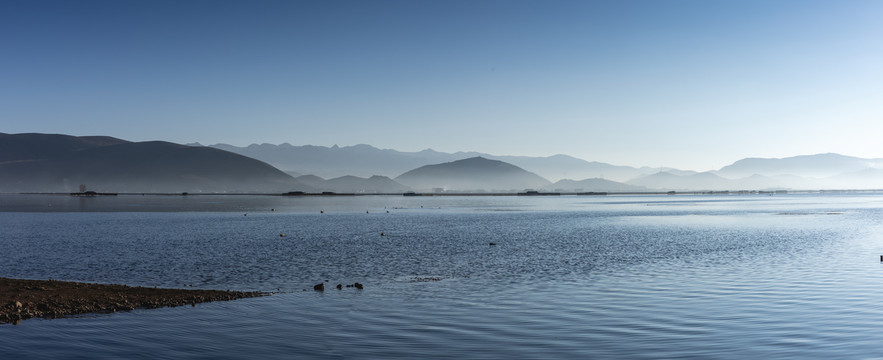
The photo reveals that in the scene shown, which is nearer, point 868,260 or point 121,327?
point 121,327

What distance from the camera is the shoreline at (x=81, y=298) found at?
25.7 metres

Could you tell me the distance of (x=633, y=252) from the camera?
53.5 meters

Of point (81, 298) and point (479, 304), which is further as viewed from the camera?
point (479, 304)

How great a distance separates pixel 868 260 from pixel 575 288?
87.9 ft

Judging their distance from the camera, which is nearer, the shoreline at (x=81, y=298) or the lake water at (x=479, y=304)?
the lake water at (x=479, y=304)

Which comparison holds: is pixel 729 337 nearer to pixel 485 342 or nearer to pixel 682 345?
pixel 682 345

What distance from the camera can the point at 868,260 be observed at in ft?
152

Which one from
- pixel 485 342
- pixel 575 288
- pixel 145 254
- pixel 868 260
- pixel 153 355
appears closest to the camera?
pixel 153 355

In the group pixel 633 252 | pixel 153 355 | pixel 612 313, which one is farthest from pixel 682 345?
pixel 633 252

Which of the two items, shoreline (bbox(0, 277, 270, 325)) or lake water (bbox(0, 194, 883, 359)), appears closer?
lake water (bbox(0, 194, 883, 359))

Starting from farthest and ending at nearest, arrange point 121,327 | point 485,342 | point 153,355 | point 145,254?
point 145,254 < point 121,327 < point 485,342 < point 153,355

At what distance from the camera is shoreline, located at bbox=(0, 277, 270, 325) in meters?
25.7

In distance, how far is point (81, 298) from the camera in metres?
28.1

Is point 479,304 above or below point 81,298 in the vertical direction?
below
